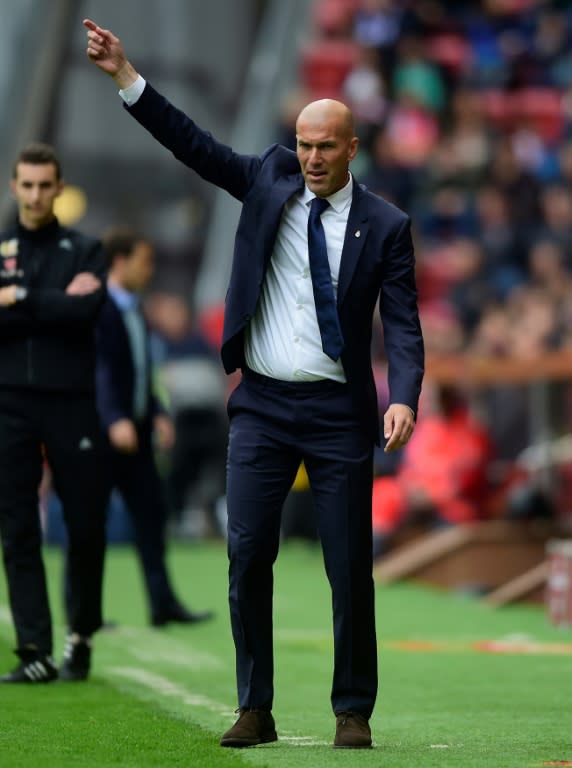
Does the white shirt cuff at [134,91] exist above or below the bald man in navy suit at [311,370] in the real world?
above

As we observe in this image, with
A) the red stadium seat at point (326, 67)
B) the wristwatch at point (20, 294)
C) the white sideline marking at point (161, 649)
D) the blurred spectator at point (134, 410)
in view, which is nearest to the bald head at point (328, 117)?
the wristwatch at point (20, 294)

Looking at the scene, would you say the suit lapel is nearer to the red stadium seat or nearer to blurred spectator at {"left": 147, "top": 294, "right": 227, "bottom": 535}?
blurred spectator at {"left": 147, "top": 294, "right": 227, "bottom": 535}

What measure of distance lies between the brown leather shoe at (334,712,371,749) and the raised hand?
2.21m

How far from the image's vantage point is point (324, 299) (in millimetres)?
6797

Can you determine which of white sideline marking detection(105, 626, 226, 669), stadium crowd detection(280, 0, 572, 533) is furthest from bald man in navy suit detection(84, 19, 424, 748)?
stadium crowd detection(280, 0, 572, 533)

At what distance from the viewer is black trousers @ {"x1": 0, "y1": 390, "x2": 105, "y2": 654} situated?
8.48m

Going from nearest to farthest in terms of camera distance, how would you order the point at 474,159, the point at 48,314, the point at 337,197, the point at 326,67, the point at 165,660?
the point at 337,197
the point at 48,314
the point at 165,660
the point at 474,159
the point at 326,67

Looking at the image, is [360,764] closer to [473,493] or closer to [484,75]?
[473,493]

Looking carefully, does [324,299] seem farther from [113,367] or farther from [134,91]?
[113,367]

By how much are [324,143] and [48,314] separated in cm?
217

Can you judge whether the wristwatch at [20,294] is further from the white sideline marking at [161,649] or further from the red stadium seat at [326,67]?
the red stadium seat at [326,67]

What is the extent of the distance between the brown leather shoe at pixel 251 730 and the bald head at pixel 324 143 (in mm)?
1754

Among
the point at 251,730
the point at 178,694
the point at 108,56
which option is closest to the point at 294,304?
the point at 108,56

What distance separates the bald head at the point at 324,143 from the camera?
668cm
